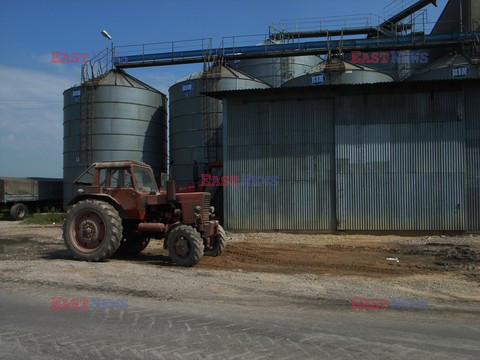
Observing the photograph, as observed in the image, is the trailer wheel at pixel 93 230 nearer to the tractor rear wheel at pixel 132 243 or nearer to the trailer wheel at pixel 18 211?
the tractor rear wheel at pixel 132 243

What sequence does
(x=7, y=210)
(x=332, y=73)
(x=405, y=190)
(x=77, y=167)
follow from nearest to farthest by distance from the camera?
(x=405, y=190) < (x=332, y=73) < (x=77, y=167) < (x=7, y=210)

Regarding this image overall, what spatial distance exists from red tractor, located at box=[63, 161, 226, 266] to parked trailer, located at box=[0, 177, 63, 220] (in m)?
17.6

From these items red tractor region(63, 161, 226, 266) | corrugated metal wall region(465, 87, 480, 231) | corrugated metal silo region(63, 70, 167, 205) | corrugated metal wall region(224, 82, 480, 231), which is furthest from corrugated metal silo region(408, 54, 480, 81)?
corrugated metal silo region(63, 70, 167, 205)

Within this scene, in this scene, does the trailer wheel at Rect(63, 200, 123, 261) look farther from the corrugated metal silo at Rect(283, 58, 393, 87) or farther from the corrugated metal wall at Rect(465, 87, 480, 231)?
the corrugated metal silo at Rect(283, 58, 393, 87)

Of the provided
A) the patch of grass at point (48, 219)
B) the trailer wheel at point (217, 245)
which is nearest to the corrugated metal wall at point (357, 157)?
the trailer wheel at point (217, 245)

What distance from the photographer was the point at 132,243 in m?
11.4

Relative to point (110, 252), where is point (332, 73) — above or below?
above

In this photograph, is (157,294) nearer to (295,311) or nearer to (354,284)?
(295,311)

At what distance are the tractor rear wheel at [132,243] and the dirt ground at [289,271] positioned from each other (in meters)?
0.27

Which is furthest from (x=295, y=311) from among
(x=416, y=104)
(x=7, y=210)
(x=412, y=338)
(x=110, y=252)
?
(x=7, y=210)

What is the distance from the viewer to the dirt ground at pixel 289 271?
727 cm

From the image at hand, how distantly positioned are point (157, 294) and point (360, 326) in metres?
3.51

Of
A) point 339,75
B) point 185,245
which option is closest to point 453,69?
point 339,75

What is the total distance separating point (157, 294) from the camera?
707 cm
